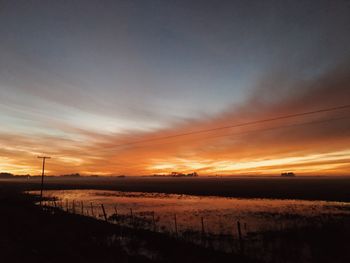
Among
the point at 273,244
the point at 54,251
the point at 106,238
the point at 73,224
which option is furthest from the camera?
the point at 73,224

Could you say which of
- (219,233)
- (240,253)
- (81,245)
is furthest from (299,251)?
(81,245)

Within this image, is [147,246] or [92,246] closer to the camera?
[92,246]

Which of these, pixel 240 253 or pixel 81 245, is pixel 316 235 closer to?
pixel 240 253

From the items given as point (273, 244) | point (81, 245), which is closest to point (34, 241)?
point (81, 245)

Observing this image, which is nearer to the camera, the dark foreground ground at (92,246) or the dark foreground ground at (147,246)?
the dark foreground ground at (92,246)

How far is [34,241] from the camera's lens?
66.3 ft

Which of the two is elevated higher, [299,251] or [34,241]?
[34,241]

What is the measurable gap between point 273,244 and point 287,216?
16.5m

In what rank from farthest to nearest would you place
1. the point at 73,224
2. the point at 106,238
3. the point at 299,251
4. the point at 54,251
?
the point at 73,224 → the point at 106,238 → the point at 299,251 → the point at 54,251

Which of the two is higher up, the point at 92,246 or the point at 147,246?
the point at 92,246

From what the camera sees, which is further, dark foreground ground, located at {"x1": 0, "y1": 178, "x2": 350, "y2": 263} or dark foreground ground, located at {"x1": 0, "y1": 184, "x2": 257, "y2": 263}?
dark foreground ground, located at {"x1": 0, "y1": 178, "x2": 350, "y2": 263}

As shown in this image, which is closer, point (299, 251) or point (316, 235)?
point (299, 251)

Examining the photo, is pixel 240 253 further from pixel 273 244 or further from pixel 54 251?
pixel 54 251

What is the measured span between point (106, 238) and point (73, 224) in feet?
26.4
